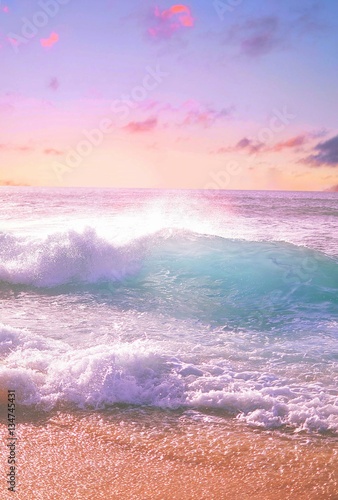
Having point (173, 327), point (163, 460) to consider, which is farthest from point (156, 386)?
point (173, 327)

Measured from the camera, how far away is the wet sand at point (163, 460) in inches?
141

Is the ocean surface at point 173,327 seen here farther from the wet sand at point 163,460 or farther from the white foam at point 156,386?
the wet sand at point 163,460

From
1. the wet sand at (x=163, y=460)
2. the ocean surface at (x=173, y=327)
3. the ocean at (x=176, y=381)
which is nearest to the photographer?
the wet sand at (x=163, y=460)

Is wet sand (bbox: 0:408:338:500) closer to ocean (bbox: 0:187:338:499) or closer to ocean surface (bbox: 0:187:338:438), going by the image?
ocean (bbox: 0:187:338:499)

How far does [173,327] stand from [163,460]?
4.23 m

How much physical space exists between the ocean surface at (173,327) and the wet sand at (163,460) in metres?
0.24

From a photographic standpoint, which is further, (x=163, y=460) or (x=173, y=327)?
(x=173, y=327)

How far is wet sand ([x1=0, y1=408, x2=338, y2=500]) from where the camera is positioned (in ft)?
11.8

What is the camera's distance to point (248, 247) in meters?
15.2

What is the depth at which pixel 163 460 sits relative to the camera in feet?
13.1

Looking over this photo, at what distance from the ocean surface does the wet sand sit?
24 centimetres

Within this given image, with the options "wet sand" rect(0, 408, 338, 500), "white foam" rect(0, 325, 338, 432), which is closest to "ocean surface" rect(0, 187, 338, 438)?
"white foam" rect(0, 325, 338, 432)

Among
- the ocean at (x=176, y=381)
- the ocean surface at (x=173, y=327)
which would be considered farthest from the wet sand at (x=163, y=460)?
the ocean surface at (x=173, y=327)

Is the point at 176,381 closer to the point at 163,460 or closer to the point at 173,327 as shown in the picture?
the point at 163,460
